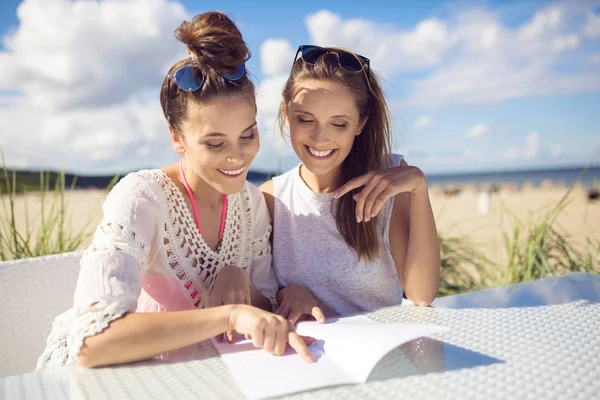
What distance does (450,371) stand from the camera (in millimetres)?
1051

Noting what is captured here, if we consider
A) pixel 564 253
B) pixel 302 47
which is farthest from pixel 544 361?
pixel 564 253

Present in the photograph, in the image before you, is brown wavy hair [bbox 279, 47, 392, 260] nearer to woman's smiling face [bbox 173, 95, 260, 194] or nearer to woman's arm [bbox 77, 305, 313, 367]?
woman's smiling face [bbox 173, 95, 260, 194]

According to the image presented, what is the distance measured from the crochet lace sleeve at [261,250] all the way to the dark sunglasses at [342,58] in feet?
2.03

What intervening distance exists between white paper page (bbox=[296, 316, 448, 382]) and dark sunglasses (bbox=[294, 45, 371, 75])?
1.13m

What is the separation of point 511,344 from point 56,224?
2.93 m

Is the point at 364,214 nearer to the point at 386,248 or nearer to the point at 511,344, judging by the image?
the point at 386,248

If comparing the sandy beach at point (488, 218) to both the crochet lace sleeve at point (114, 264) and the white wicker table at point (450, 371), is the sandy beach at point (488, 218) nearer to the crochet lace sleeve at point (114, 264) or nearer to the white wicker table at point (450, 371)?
the crochet lace sleeve at point (114, 264)

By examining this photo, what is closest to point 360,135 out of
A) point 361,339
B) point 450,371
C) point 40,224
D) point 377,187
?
point 377,187

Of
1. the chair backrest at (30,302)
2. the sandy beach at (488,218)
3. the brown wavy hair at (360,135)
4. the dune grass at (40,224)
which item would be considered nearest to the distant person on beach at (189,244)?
the chair backrest at (30,302)

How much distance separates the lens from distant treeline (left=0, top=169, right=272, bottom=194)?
3033mm

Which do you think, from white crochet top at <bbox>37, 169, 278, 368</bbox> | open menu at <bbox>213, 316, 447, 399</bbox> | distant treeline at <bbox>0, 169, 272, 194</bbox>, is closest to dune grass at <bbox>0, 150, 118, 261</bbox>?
distant treeline at <bbox>0, 169, 272, 194</bbox>

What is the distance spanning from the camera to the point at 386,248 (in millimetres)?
2096

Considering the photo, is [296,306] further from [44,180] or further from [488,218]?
[488,218]

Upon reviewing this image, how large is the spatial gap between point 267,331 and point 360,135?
1251 mm
